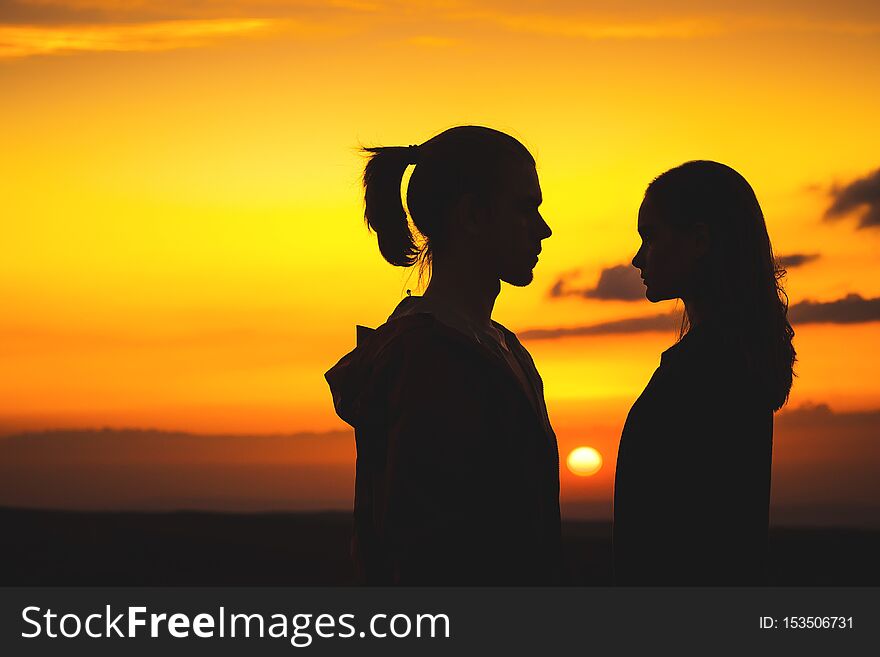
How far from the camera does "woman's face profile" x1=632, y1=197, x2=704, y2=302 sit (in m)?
3.91

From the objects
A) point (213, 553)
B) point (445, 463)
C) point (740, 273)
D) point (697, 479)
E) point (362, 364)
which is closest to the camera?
point (445, 463)

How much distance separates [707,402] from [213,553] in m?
12.7

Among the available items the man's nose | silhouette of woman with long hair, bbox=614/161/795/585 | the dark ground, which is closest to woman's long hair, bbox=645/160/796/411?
silhouette of woman with long hair, bbox=614/161/795/585

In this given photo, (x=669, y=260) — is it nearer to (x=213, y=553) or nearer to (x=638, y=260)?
(x=638, y=260)

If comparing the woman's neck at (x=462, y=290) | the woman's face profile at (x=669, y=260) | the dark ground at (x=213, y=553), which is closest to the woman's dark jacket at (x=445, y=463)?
the woman's neck at (x=462, y=290)

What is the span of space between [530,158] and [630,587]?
1.58m

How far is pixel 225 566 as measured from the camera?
47.9 ft

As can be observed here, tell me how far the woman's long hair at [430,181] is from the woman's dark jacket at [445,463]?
10.5 inches

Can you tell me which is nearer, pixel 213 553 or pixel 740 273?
pixel 740 273

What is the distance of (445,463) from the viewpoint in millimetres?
3053

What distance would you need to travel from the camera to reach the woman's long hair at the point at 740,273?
3852 millimetres

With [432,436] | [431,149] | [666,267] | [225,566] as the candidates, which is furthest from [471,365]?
[225,566]

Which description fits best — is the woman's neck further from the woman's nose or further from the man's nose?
the woman's nose

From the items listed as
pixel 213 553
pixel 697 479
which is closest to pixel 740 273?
pixel 697 479
